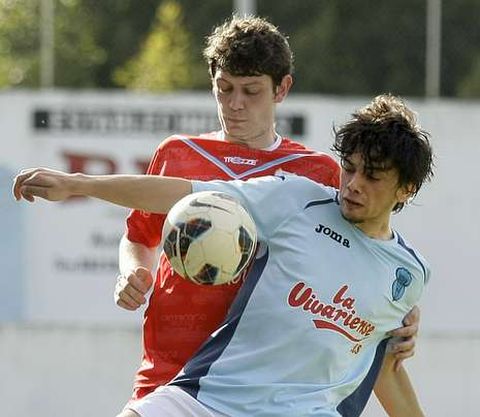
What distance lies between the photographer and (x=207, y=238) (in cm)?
485

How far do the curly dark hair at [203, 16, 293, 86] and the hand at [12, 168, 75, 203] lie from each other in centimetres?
105

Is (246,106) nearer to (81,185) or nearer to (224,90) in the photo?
(224,90)

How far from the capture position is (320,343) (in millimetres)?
5082

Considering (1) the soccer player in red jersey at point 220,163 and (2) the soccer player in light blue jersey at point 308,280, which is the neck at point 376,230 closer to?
(2) the soccer player in light blue jersey at point 308,280

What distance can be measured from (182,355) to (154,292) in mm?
267

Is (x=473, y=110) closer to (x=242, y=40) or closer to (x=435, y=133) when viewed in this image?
(x=435, y=133)

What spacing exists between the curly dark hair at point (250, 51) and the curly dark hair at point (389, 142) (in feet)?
2.00

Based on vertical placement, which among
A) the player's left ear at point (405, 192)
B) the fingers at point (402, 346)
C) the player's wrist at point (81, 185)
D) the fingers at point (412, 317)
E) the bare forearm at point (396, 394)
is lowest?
the bare forearm at point (396, 394)

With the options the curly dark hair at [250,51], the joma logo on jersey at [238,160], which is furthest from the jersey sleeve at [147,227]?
the curly dark hair at [250,51]

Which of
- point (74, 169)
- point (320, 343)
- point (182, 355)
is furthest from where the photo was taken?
point (74, 169)

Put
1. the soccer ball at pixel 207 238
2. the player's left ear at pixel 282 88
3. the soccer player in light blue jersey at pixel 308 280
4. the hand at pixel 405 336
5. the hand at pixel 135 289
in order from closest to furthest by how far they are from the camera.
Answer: the soccer ball at pixel 207 238 < the soccer player in light blue jersey at pixel 308 280 < the hand at pixel 135 289 < the hand at pixel 405 336 < the player's left ear at pixel 282 88

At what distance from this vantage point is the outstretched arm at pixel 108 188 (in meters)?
4.86

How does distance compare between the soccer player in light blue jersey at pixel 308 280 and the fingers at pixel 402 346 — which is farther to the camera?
the fingers at pixel 402 346

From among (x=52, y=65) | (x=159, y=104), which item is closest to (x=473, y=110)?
(x=159, y=104)
